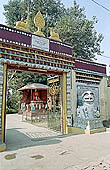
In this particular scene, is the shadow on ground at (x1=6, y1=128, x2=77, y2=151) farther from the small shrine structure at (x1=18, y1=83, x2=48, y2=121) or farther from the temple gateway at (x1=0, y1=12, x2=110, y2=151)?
the small shrine structure at (x1=18, y1=83, x2=48, y2=121)

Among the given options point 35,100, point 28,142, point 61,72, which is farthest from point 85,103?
point 35,100

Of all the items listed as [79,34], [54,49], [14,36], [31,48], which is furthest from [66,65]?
[79,34]

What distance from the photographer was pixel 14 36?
540cm

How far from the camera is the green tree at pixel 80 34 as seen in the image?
16500 mm

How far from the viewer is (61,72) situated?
6.82 meters

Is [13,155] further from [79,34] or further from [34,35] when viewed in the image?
[79,34]

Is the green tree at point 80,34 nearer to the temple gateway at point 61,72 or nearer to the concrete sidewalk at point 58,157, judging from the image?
the temple gateway at point 61,72

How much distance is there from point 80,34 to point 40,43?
11.9 m

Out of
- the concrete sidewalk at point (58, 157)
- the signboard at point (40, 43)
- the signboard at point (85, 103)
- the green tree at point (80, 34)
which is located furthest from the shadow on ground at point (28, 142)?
the green tree at point (80, 34)

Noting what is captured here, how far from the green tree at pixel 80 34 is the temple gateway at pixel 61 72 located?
9.16 metres

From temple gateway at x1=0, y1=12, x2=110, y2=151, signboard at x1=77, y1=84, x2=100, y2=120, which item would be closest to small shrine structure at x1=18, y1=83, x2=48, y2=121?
temple gateway at x1=0, y1=12, x2=110, y2=151

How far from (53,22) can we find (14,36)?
59.6 ft

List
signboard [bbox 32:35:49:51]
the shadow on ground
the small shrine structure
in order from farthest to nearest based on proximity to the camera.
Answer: the small shrine structure
signboard [bbox 32:35:49:51]
the shadow on ground

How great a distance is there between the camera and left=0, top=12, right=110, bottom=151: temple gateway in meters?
5.24
